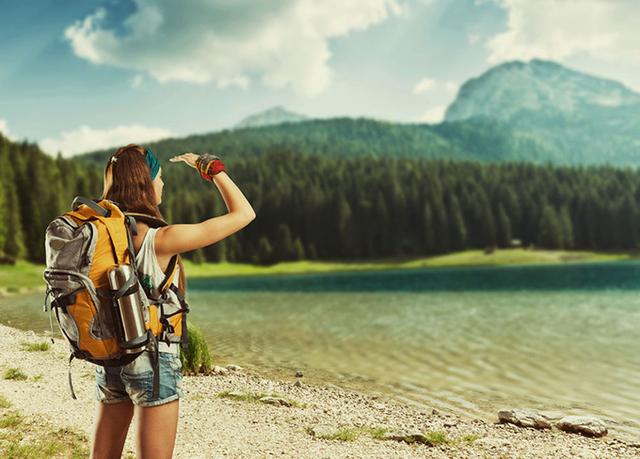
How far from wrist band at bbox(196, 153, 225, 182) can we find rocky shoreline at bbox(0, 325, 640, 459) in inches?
251

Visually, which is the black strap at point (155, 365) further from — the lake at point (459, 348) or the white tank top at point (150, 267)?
the lake at point (459, 348)

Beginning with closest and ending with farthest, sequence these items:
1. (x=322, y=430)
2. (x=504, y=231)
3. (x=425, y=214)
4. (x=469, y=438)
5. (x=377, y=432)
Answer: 1. (x=469, y=438)
2. (x=377, y=432)
3. (x=322, y=430)
4. (x=504, y=231)
5. (x=425, y=214)

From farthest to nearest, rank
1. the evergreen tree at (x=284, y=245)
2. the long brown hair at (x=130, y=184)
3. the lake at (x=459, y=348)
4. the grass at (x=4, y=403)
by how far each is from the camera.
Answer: the evergreen tree at (x=284, y=245) < the lake at (x=459, y=348) < the grass at (x=4, y=403) < the long brown hair at (x=130, y=184)

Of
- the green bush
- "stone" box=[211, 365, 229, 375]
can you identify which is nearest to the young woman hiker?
the green bush

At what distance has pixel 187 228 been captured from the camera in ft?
13.7

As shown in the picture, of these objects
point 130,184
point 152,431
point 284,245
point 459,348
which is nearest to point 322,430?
point 152,431

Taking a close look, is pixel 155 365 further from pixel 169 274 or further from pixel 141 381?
pixel 169 274

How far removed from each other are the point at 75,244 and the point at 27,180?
11164cm

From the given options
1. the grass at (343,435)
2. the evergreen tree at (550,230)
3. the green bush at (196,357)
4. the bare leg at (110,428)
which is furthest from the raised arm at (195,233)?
the evergreen tree at (550,230)

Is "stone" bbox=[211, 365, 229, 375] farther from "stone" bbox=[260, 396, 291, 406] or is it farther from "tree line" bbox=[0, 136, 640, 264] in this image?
"tree line" bbox=[0, 136, 640, 264]

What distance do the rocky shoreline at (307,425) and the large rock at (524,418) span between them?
0.02m

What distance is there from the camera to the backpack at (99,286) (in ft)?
12.7

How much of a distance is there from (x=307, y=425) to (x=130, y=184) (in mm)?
8908

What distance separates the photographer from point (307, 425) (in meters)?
11.9
